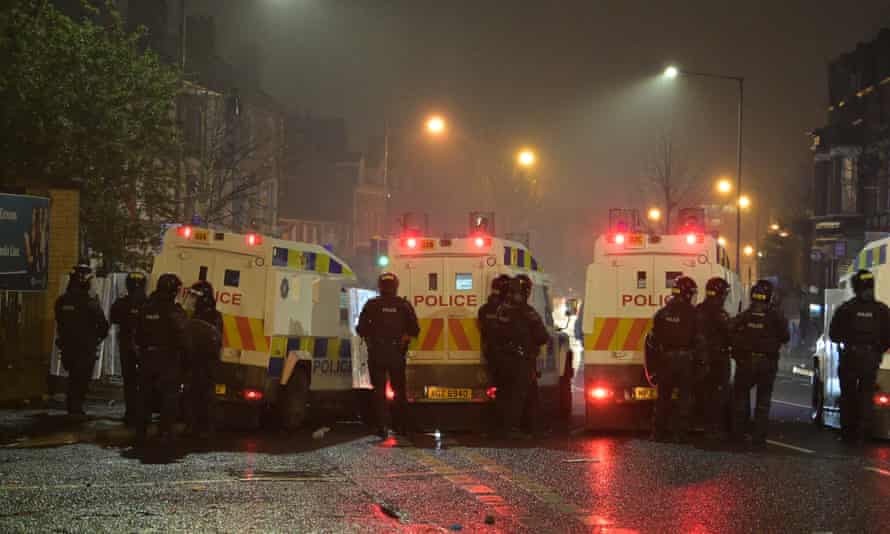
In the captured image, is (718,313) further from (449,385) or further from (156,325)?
(156,325)

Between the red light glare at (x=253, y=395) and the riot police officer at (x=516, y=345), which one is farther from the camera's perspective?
the riot police officer at (x=516, y=345)

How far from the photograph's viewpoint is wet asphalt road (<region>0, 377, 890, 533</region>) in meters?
9.44

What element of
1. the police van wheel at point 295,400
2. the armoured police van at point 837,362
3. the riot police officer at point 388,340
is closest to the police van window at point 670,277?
the armoured police van at point 837,362

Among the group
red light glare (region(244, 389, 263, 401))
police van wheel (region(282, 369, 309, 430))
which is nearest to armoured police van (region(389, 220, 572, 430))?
police van wheel (region(282, 369, 309, 430))

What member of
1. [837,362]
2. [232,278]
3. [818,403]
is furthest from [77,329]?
[818,403]

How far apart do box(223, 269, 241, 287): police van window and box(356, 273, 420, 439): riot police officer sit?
5.16 feet

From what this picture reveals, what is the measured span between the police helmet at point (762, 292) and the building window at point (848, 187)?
4770cm

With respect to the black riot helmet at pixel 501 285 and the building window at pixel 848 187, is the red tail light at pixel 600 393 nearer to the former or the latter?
the black riot helmet at pixel 501 285

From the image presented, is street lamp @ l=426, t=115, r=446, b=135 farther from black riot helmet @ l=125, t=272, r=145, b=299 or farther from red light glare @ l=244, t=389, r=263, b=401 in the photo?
red light glare @ l=244, t=389, r=263, b=401

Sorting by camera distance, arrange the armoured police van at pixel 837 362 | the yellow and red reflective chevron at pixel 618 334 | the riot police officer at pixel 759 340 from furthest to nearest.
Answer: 1. the yellow and red reflective chevron at pixel 618 334
2. the armoured police van at pixel 837 362
3. the riot police officer at pixel 759 340

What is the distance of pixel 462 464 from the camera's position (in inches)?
515

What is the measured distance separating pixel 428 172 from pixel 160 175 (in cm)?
7176

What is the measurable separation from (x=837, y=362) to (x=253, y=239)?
7.42 metres

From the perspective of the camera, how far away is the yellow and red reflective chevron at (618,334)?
16656 mm
